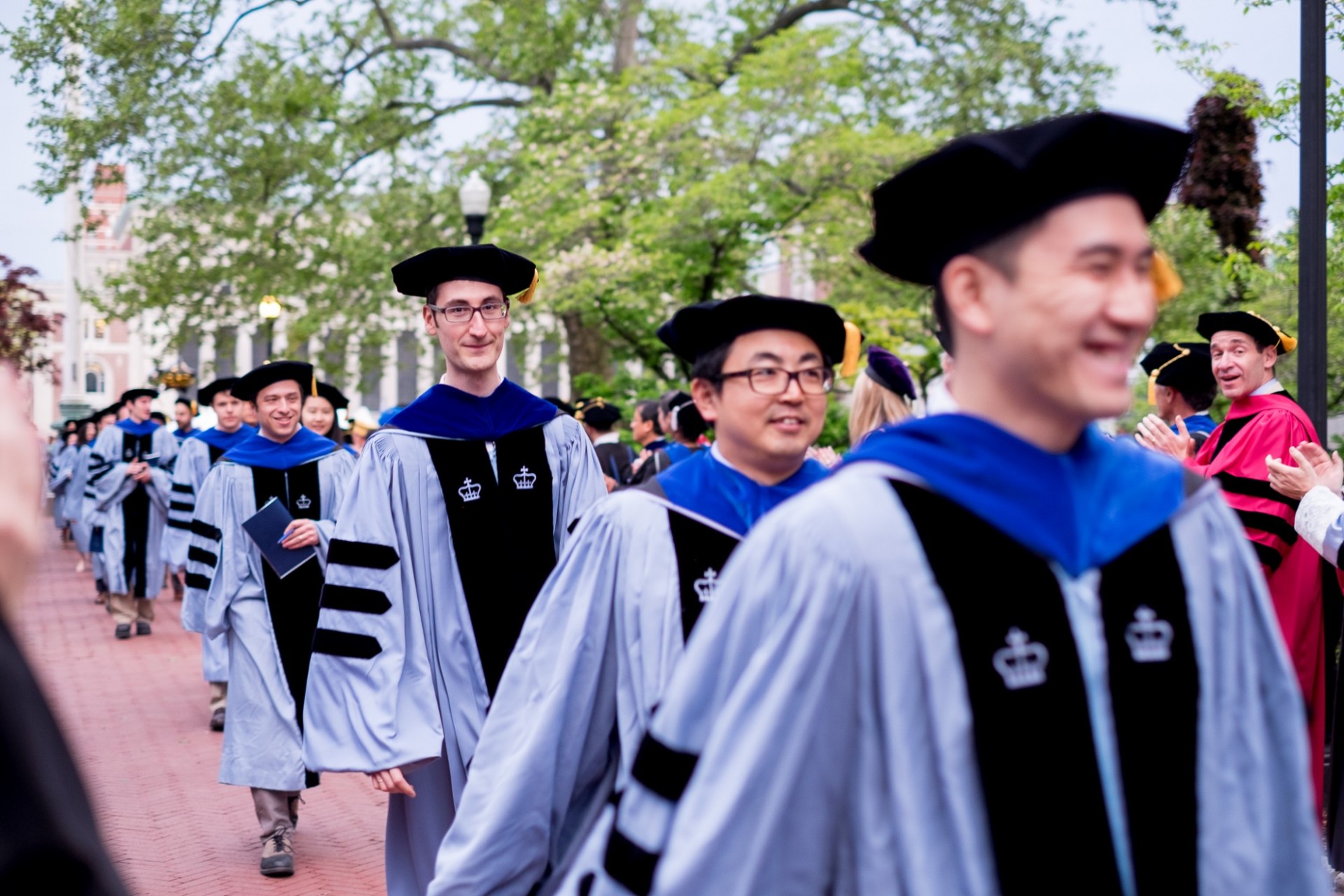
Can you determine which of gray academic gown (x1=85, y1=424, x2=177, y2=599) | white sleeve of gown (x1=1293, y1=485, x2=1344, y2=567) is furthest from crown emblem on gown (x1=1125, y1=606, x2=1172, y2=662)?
gray academic gown (x1=85, y1=424, x2=177, y2=599)

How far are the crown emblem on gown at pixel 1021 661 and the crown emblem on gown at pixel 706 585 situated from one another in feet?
4.80

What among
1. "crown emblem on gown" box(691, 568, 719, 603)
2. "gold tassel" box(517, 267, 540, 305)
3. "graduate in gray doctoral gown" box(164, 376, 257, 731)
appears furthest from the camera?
"graduate in gray doctoral gown" box(164, 376, 257, 731)

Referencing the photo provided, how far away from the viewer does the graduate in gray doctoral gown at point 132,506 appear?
1540 centimetres

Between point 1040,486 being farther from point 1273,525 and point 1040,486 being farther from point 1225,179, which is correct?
point 1225,179

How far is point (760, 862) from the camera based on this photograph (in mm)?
2006

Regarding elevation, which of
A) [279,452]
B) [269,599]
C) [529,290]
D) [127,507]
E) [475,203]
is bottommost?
[127,507]

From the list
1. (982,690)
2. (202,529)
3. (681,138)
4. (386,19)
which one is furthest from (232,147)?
(982,690)

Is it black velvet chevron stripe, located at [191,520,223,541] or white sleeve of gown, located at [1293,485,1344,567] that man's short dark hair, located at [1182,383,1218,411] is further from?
black velvet chevron stripe, located at [191,520,223,541]

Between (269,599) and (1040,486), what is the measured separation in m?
6.18

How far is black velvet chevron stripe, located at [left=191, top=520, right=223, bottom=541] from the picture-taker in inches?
325

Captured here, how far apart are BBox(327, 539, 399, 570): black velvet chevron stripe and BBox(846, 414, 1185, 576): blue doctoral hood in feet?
9.61

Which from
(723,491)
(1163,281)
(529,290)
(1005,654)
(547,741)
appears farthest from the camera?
(529,290)

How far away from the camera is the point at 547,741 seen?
3.24 m

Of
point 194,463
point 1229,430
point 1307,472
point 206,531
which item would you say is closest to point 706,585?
point 1307,472
